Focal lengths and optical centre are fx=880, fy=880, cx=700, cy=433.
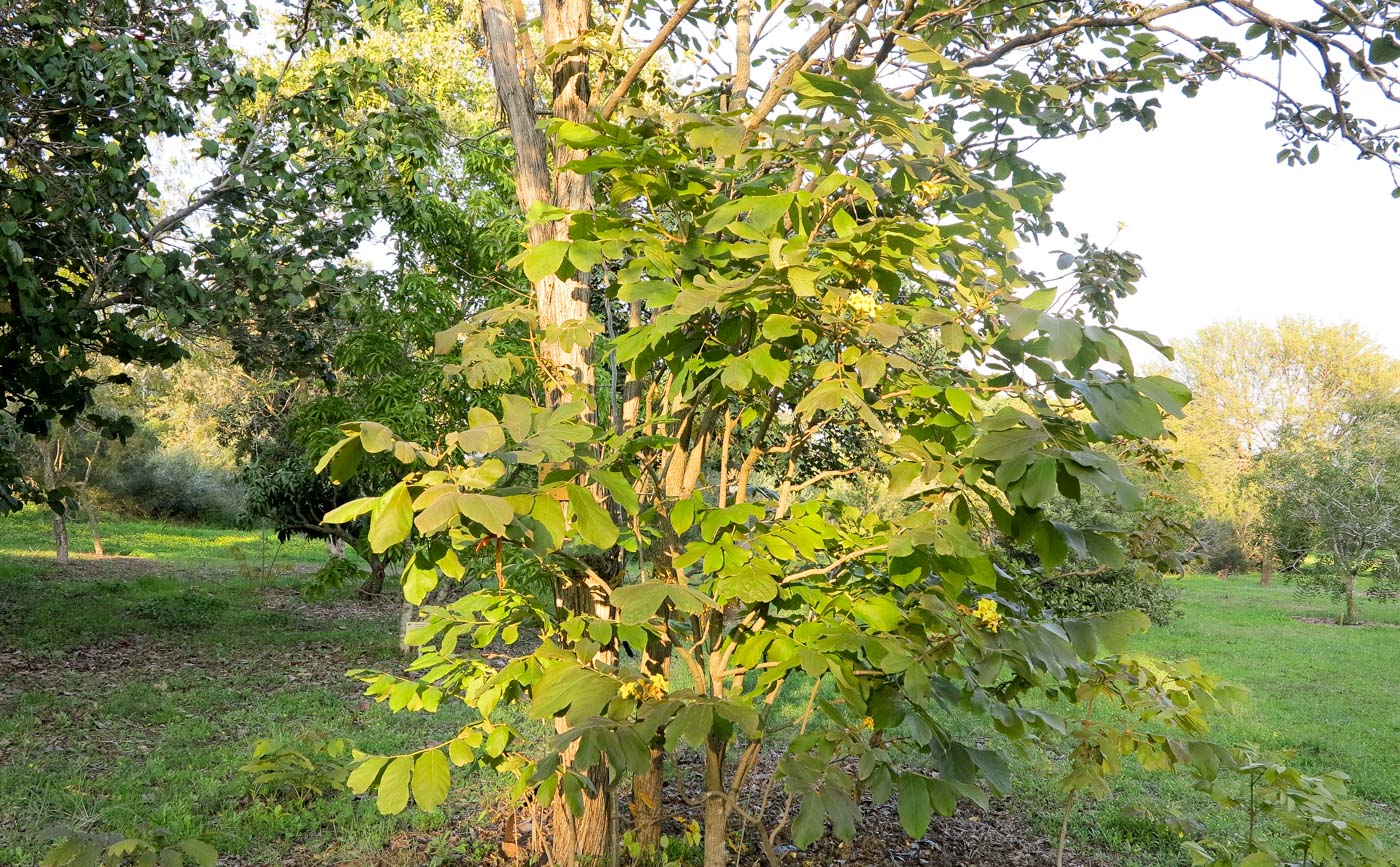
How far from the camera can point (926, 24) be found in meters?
3.01

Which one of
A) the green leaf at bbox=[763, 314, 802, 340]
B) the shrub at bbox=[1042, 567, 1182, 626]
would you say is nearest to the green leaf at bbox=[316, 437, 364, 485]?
the green leaf at bbox=[763, 314, 802, 340]

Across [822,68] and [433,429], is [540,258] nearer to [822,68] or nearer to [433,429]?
[822,68]

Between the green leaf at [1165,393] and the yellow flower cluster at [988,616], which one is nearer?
the green leaf at [1165,393]

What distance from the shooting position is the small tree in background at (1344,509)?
47.8 feet

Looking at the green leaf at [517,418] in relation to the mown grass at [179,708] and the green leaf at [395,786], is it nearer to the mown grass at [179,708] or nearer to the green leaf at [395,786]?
the green leaf at [395,786]

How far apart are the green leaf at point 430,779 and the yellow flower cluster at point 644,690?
0.34m

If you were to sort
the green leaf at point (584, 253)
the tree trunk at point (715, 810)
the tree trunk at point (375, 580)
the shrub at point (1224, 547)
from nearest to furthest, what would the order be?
the green leaf at point (584, 253) → the tree trunk at point (715, 810) → the tree trunk at point (375, 580) → the shrub at point (1224, 547)

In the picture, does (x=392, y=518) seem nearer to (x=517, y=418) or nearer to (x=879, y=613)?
(x=517, y=418)

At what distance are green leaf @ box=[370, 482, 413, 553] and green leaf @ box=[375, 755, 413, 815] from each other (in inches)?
22.6

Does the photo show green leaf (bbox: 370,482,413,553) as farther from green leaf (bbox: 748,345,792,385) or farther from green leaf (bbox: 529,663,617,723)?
green leaf (bbox: 748,345,792,385)

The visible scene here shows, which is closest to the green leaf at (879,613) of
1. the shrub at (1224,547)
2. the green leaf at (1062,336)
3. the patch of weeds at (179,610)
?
the green leaf at (1062,336)

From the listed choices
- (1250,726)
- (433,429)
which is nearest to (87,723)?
(433,429)

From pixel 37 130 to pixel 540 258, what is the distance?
184 inches

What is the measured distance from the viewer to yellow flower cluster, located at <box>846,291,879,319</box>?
148cm
